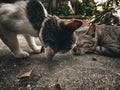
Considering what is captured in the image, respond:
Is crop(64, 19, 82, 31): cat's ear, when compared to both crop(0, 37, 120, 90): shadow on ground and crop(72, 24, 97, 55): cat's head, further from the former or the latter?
crop(72, 24, 97, 55): cat's head

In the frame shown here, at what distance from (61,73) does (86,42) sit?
44.2 inches

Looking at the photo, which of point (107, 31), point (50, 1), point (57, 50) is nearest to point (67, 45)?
point (57, 50)

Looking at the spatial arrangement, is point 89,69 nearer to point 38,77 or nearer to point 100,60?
point 100,60

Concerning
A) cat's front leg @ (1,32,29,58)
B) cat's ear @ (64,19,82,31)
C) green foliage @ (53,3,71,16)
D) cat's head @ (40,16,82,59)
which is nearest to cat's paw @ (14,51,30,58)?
cat's front leg @ (1,32,29,58)

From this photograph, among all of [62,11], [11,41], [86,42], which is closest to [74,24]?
[11,41]

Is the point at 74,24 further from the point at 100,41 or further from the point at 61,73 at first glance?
the point at 100,41

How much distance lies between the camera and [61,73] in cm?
339

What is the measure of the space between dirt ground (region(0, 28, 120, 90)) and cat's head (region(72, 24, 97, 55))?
0.19 metres

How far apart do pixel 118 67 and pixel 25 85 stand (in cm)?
129

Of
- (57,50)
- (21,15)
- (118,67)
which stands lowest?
(118,67)

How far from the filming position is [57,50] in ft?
10.3

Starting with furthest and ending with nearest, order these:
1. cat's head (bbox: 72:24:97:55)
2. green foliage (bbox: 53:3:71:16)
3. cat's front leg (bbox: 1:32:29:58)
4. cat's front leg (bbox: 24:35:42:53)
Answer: green foliage (bbox: 53:3:71:16) < cat's head (bbox: 72:24:97:55) < cat's front leg (bbox: 24:35:42:53) < cat's front leg (bbox: 1:32:29:58)

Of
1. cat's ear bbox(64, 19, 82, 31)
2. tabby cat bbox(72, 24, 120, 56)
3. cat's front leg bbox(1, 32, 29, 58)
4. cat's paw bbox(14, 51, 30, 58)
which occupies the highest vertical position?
cat's ear bbox(64, 19, 82, 31)

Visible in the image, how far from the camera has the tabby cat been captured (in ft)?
13.6
